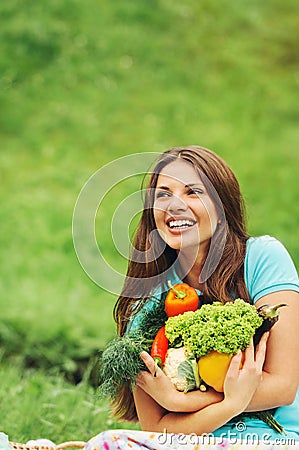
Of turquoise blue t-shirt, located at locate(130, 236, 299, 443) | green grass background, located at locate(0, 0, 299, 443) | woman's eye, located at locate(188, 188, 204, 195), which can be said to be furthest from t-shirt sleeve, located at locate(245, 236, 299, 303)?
green grass background, located at locate(0, 0, 299, 443)

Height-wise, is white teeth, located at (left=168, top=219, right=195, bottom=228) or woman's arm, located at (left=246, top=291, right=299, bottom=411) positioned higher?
white teeth, located at (left=168, top=219, right=195, bottom=228)

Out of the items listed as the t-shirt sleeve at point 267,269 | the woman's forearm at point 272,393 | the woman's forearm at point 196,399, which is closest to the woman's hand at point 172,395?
the woman's forearm at point 196,399

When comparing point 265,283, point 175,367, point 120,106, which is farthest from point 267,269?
point 120,106

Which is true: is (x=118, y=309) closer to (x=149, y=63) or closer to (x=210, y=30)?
(x=149, y=63)

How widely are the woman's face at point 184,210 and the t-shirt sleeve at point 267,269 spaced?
14 cm

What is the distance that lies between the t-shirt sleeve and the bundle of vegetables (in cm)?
10

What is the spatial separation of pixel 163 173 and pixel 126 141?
5.01m

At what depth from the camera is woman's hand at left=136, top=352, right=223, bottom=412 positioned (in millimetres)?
2172

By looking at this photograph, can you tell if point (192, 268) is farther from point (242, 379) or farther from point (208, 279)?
point (242, 379)

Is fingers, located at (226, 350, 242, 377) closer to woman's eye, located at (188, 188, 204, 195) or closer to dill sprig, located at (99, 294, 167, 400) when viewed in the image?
dill sprig, located at (99, 294, 167, 400)

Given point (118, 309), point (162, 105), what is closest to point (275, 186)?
point (162, 105)

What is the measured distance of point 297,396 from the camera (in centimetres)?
238

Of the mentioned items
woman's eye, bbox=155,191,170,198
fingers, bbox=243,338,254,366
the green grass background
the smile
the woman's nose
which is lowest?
fingers, bbox=243,338,254,366

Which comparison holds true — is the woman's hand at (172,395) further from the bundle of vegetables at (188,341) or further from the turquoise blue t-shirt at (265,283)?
the turquoise blue t-shirt at (265,283)
